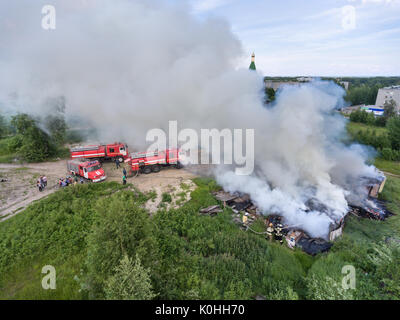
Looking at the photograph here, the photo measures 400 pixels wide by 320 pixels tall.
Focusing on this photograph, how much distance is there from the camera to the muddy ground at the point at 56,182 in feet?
45.0

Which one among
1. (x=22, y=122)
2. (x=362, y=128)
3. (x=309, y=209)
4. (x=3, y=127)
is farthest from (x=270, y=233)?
(x=3, y=127)

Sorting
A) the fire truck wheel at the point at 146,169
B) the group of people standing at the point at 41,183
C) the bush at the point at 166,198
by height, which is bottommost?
the bush at the point at 166,198

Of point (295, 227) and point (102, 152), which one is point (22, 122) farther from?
point (295, 227)

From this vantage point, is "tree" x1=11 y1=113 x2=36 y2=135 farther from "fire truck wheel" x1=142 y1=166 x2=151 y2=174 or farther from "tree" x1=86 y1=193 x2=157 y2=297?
"tree" x1=86 y1=193 x2=157 y2=297

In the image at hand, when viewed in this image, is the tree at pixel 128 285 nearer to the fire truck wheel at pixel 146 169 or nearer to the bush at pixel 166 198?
the bush at pixel 166 198

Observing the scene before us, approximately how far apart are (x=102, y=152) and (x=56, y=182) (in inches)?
167

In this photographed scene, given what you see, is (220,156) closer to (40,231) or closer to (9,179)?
(40,231)

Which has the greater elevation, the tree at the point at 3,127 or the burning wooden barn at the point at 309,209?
the tree at the point at 3,127

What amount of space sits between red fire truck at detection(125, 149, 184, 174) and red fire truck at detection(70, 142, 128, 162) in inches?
100.0

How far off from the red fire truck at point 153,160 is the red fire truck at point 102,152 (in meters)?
2.54

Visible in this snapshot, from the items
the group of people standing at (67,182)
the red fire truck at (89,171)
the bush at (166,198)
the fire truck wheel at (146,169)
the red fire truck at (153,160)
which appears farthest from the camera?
the fire truck wheel at (146,169)

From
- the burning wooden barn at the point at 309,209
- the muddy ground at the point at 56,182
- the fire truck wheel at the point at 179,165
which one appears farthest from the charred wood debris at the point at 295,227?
the fire truck wheel at the point at 179,165

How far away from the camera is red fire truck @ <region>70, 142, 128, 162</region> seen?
18.5m
